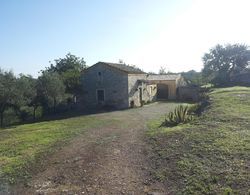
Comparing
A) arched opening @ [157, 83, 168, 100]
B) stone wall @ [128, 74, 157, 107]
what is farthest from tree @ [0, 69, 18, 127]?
arched opening @ [157, 83, 168, 100]

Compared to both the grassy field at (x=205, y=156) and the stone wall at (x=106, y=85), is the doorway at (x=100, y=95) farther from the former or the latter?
the grassy field at (x=205, y=156)

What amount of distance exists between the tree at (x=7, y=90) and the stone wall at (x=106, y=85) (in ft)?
35.5

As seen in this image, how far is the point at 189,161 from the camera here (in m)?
10.2

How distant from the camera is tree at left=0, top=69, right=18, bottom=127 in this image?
67.5 ft

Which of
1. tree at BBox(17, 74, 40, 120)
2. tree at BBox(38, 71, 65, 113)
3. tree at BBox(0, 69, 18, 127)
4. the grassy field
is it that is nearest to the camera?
the grassy field

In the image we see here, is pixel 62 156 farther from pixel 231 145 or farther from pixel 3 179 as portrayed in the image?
pixel 231 145

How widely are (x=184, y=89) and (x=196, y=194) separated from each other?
3384 centimetres

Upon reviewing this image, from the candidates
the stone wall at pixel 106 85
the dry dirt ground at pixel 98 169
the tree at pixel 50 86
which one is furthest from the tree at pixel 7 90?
the stone wall at pixel 106 85

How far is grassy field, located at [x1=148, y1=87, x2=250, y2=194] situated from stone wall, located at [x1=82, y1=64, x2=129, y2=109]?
14110 millimetres

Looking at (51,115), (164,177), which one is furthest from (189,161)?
(51,115)

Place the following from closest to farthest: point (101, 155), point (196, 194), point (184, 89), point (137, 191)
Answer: point (196, 194)
point (137, 191)
point (101, 155)
point (184, 89)

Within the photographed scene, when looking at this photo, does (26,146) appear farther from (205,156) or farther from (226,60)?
(226,60)

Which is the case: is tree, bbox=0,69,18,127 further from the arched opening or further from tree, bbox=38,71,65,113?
the arched opening

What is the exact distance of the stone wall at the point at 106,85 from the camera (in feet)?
99.4
